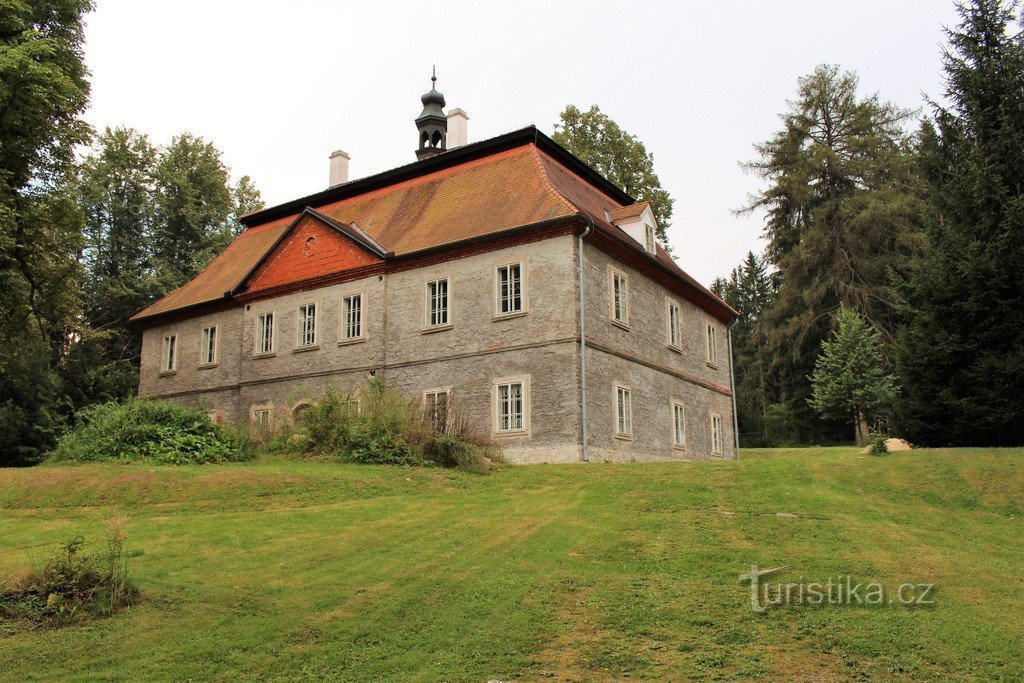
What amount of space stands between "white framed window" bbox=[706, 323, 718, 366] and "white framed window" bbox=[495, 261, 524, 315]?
29.9ft

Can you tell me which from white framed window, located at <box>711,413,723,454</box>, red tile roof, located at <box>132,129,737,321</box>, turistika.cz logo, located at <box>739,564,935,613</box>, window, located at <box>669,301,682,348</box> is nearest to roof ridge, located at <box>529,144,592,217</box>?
red tile roof, located at <box>132,129,737,321</box>

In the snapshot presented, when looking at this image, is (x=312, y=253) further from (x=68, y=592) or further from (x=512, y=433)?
(x=68, y=592)

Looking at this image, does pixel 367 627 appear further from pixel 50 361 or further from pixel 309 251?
pixel 50 361

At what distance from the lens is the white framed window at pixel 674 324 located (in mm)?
26562

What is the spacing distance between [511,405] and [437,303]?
4069 millimetres

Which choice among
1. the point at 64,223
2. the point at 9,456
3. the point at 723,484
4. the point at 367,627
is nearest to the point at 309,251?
the point at 64,223

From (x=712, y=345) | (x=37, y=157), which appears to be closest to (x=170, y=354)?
(x=37, y=157)

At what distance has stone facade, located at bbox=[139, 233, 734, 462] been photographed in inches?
859

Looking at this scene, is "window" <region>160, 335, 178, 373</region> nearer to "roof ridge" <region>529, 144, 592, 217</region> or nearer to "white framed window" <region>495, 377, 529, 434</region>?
"white framed window" <region>495, 377, 529, 434</region>

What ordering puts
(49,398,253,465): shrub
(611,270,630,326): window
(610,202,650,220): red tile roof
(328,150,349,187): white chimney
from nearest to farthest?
1. (49,398,253,465): shrub
2. (611,270,630,326): window
3. (610,202,650,220): red tile roof
4. (328,150,349,187): white chimney

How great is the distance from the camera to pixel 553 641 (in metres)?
7.89

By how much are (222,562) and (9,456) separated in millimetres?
25998

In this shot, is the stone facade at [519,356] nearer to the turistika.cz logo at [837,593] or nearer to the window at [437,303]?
the window at [437,303]

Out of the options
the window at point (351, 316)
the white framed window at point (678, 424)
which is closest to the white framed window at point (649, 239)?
the white framed window at point (678, 424)
